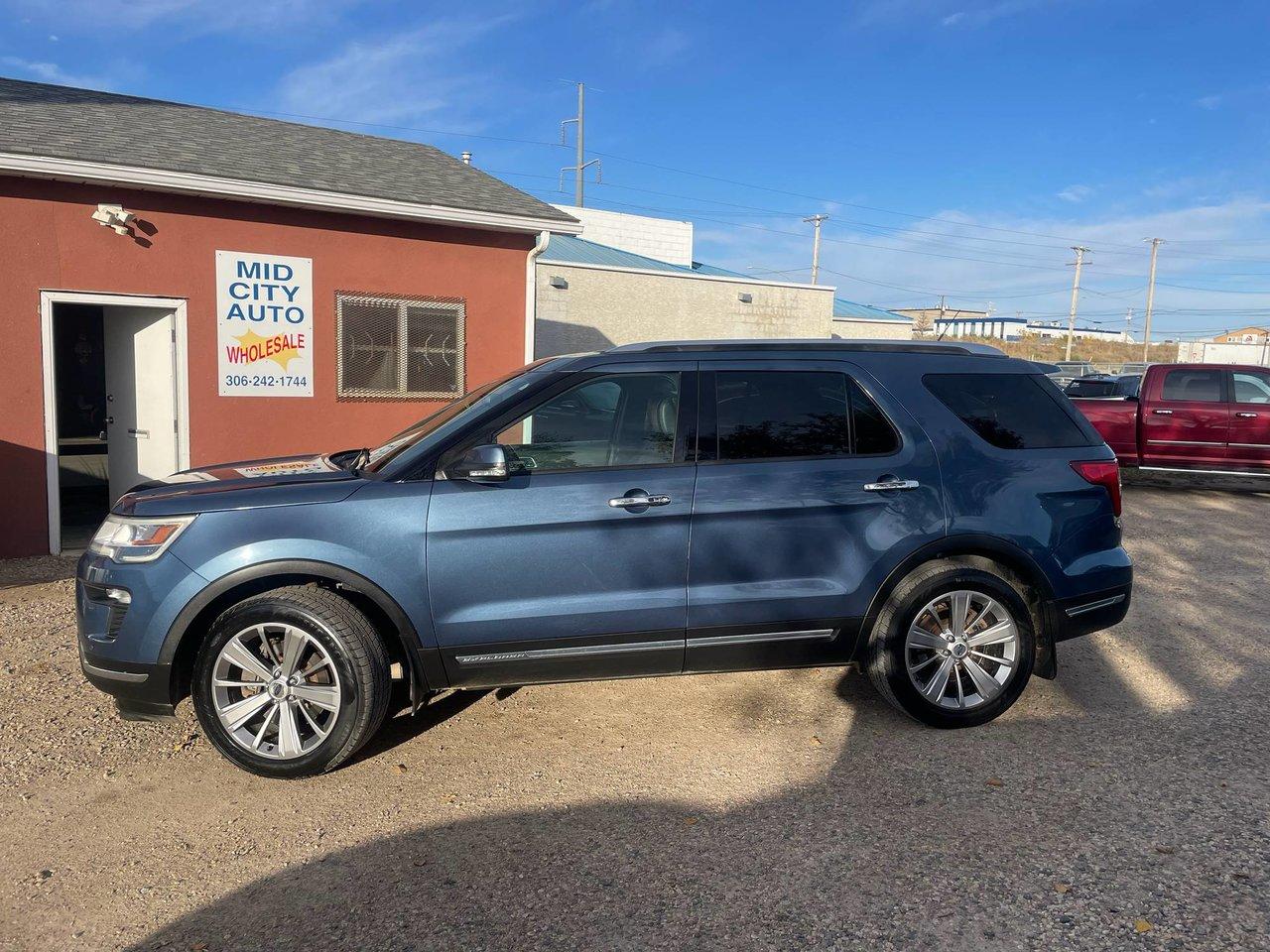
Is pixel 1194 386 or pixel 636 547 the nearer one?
pixel 636 547

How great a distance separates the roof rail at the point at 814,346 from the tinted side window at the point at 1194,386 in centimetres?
974

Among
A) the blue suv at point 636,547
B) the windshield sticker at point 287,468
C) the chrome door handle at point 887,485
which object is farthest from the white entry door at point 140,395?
the chrome door handle at point 887,485

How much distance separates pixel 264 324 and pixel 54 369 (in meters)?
1.80

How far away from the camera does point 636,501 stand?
159 inches

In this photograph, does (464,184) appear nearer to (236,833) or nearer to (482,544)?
(482,544)

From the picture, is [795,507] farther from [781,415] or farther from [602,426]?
[602,426]

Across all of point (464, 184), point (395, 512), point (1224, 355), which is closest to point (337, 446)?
point (464, 184)

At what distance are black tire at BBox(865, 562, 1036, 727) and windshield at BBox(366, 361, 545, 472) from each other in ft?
6.77

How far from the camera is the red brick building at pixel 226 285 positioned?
7832mm

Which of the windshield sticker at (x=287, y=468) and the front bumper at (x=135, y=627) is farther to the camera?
the windshield sticker at (x=287, y=468)

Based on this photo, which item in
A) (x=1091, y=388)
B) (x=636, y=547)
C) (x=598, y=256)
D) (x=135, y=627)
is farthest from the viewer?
(x=598, y=256)

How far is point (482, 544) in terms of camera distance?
3949 millimetres

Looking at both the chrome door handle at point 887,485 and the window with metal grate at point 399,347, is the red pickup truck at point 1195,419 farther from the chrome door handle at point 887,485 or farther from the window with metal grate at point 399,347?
the chrome door handle at point 887,485

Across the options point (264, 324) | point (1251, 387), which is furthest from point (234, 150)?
point (1251, 387)
